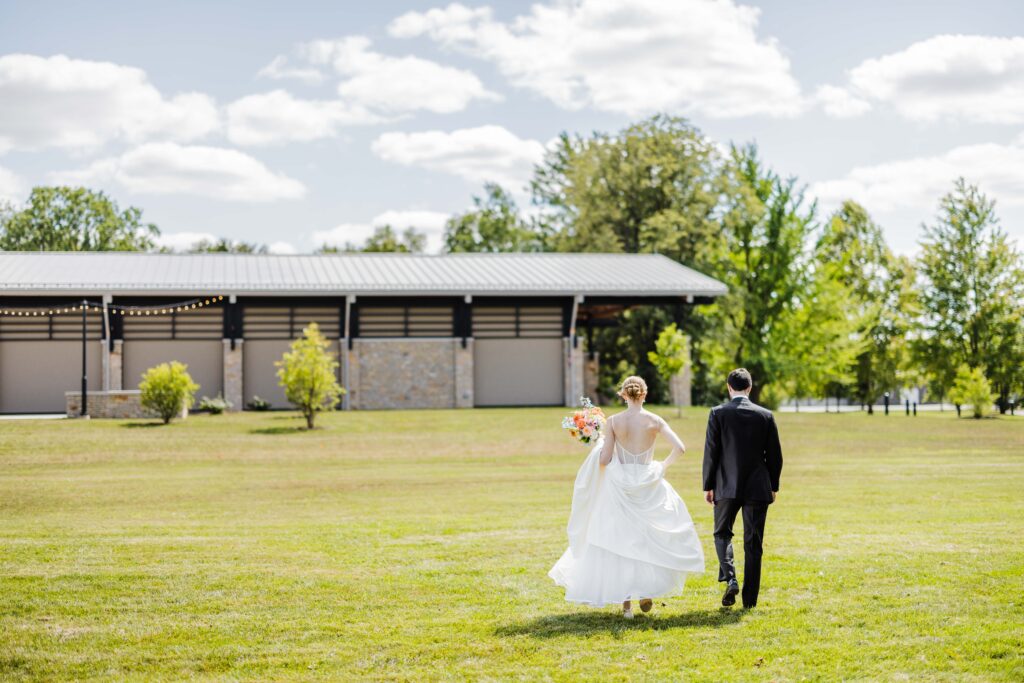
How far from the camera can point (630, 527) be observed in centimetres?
845

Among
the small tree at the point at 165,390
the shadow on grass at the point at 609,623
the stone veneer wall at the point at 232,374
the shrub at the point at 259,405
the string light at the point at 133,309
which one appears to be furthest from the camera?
the stone veneer wall at the point at 232,374

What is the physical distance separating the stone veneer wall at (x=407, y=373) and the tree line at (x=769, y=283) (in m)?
Result: 7.69

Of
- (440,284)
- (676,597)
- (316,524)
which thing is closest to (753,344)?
(440,284)

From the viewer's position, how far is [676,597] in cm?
942

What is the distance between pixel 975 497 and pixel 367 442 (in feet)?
47.9

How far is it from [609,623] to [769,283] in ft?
133

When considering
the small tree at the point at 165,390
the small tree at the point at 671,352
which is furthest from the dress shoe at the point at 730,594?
the small tree at the point at 671,352

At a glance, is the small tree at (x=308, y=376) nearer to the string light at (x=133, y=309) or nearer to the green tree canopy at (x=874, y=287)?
the string light at (x=133, y=309)

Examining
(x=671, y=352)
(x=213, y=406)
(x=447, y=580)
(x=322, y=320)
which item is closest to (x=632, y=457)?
(x=447, y=580)

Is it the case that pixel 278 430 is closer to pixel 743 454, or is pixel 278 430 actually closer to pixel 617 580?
A: pixel 617 580

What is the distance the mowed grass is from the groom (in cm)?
39

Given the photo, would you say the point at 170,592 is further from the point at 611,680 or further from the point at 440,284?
the point at 440,284

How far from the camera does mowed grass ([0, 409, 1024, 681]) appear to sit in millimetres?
7281

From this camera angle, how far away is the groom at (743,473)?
28.2 ft
